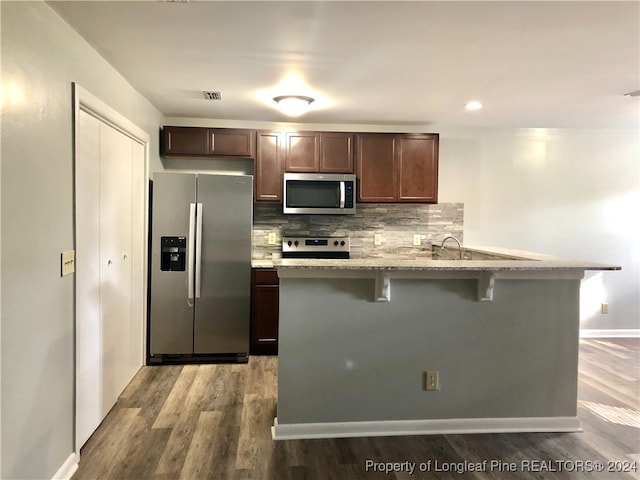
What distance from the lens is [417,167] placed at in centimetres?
408

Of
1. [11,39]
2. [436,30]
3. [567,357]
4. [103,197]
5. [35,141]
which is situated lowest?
[567,357]

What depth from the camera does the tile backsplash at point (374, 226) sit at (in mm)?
4242

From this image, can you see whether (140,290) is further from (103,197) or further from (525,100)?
(525,100)

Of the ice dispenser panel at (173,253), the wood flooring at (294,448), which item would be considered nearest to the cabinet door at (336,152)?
the ice dispenser panel at (173,253)

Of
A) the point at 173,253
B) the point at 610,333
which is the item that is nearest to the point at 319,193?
the point at 173,253

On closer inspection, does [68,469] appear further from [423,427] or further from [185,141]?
[185,141]

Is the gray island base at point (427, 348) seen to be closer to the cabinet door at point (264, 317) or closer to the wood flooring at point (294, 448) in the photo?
the wood flooring at point (294, 448)

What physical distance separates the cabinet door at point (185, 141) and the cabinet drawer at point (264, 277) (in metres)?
1.27

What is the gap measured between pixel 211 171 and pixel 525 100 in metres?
2.98

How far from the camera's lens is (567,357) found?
253 centimetres

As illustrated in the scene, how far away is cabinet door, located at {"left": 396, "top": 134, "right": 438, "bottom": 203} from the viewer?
406 cm

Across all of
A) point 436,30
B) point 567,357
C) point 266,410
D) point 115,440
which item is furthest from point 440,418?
point 436,30

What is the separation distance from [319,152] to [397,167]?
81cm

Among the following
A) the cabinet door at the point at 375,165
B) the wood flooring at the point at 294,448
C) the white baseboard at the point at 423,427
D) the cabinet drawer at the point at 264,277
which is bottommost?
the wood flooring at the point at 294,448
